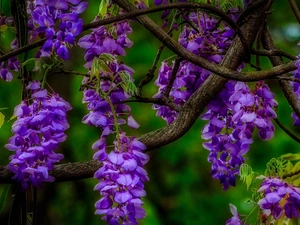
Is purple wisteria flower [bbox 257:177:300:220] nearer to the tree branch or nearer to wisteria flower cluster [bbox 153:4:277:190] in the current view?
wisteria flower cluster [bbox 153:4:277:190]

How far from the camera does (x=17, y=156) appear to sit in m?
1.18

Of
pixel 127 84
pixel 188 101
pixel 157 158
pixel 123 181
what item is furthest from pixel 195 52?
pixel 157 158

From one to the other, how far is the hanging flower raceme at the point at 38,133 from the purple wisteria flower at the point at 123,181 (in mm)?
88

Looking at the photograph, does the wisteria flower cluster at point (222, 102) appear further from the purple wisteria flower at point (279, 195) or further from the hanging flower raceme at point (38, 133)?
the hanging flower raceme at point (38, 133)

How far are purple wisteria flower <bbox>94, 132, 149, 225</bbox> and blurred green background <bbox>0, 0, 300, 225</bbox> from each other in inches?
77.0

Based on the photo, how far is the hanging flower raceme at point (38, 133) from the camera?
1156mm

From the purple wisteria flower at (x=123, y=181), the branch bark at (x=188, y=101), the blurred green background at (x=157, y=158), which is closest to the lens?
the purple wisteria flower at (x=123, y=181)

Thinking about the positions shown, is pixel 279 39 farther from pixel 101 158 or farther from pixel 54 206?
pixel 101 158

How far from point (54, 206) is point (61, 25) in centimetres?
234

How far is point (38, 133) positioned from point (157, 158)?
236 cm

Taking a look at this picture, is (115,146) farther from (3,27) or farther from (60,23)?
(3,27)

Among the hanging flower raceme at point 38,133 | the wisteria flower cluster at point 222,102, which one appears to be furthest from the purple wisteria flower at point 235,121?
the hanging flower raceme at point 38,133

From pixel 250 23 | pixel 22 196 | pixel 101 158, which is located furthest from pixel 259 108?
pixel 22 196

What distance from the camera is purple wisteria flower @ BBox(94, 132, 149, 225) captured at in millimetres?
1093
